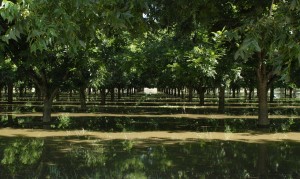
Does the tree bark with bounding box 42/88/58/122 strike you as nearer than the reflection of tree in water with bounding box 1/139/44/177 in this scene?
No

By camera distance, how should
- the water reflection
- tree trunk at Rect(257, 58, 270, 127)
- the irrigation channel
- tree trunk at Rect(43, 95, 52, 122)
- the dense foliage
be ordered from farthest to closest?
tree trunk at Rect(43, 95, 52, 122), tree trunk at Rect(257, 58, 270, 127), the irrigation channel, the water reflection, the dense foliage

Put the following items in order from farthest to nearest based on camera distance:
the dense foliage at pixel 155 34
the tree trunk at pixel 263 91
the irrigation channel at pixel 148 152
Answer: the tree trunk at pixel 263 91 → the irrigation channel at pixel 148 152 → the dense foliage at pixel 155 34

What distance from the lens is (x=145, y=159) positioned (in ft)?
39.4

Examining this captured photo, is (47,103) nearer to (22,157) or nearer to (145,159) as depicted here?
(22,157)

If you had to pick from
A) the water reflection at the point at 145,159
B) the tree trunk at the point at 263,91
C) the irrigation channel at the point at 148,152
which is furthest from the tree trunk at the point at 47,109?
the tree trunk at the point at 263,91

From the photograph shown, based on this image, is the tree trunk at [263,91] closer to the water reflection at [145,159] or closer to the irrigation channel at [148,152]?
the irrigation channel at [148,152]

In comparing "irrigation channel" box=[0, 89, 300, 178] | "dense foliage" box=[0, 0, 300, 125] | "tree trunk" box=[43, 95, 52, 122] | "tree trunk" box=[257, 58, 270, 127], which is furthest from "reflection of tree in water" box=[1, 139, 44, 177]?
"tree trunk" box=[257, 58, 270, 127]

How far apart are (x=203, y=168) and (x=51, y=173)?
3.94 metres

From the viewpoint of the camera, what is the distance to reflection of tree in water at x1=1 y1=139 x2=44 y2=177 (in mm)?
10156

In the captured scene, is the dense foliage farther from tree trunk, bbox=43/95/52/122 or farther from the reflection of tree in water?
the reflection of tree in water

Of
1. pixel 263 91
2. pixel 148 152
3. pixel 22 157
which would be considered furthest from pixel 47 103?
pixel 263 91

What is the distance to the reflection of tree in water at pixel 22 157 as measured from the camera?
10156 millimetres

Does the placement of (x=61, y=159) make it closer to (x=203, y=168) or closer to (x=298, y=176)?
(x=203, y=168)

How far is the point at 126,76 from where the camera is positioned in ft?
149
